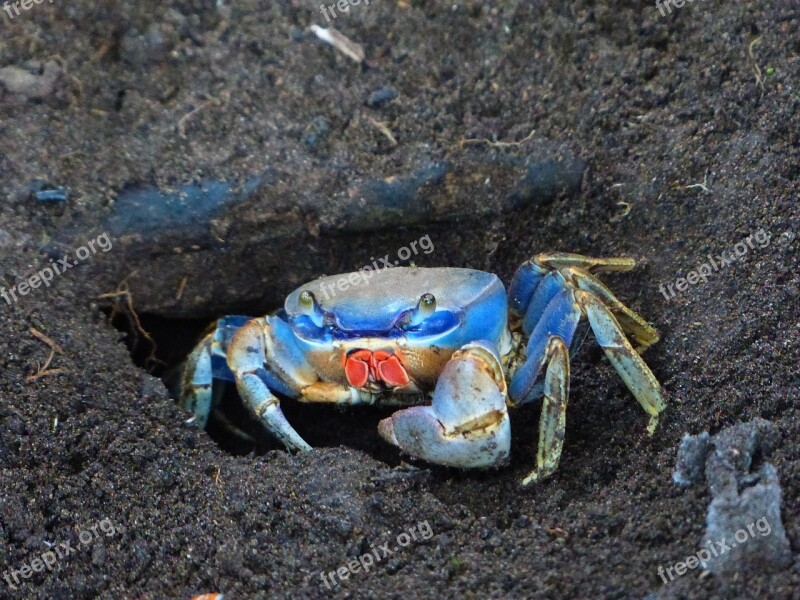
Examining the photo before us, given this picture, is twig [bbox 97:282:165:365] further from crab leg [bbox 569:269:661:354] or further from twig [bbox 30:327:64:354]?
crab leg [bbox 569:269:661:354]

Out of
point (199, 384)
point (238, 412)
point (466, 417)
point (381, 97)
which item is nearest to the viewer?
point (466, 417)

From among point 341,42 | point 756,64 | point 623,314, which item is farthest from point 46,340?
point 756,64

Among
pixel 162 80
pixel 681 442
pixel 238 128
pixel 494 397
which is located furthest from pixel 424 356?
pixel 162 80

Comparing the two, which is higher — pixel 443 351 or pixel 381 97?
pixel 381 97

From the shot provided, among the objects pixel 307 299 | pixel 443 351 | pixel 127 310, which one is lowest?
pixel 127 310

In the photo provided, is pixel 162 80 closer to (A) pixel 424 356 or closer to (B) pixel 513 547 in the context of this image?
(A) pixel 424 356

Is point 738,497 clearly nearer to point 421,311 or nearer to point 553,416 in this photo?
point 553,416

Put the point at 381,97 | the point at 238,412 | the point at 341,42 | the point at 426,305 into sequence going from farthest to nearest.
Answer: the point at 238,412 → the point at 341,42 → the point at 381,97 → the point at 426,305
